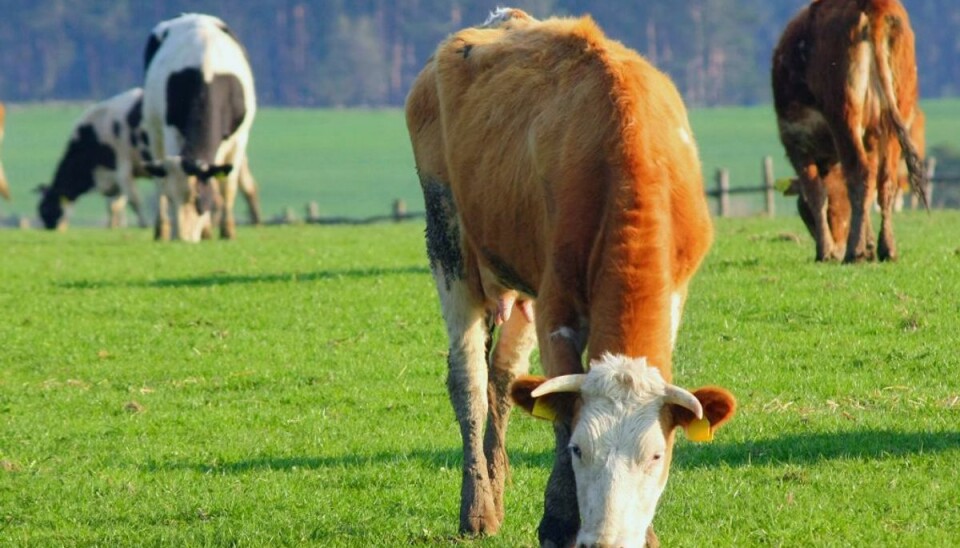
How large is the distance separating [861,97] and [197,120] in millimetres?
11131

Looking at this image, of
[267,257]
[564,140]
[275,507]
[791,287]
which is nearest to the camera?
[564,140]

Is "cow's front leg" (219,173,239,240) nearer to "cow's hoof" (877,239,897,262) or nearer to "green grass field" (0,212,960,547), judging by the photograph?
"green grass field" (0,212,960,547)

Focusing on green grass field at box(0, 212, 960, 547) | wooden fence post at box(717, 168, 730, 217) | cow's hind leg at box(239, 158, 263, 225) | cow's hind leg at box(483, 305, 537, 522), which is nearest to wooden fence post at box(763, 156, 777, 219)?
wooden fence post at box(717, 168, 730, 217)

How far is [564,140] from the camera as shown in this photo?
6535 mm

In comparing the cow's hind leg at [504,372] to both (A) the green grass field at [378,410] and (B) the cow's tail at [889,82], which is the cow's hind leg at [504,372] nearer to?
(A) the green grass field at [378,410]

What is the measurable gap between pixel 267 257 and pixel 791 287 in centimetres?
752

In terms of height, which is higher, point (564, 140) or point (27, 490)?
point (564, 140)

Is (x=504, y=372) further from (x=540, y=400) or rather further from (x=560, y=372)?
(x=540, y=400)

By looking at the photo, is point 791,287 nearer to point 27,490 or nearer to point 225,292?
point 225,292

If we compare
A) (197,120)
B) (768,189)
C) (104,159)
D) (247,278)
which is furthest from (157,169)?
(768,189)

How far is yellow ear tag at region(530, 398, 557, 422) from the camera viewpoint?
5.87m

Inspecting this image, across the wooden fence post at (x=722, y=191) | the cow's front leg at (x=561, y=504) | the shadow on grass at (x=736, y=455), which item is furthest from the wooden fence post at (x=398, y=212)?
the cow's front leg at (x=561, y=504)

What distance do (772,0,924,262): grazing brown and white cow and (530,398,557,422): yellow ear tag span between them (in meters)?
8.62

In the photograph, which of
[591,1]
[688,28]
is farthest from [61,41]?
[688,28]
